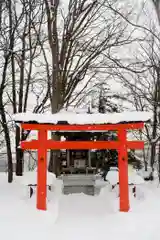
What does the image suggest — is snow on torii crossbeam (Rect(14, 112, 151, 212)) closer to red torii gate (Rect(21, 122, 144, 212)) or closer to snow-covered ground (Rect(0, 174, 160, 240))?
red torii gate (Rect(21, 122, 144, 212))

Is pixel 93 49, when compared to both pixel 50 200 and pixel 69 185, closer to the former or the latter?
pixel 69 185

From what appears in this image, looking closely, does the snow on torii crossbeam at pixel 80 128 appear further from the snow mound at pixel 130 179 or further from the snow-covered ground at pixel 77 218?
the snow mound at pixel 130 179

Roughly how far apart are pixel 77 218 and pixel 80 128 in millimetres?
2451

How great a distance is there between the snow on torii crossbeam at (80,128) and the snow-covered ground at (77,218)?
1.63 ft

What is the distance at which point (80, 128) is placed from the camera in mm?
8516

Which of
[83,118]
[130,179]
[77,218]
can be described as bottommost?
[77,218]

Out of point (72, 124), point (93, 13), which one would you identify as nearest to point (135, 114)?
point (72, 124)

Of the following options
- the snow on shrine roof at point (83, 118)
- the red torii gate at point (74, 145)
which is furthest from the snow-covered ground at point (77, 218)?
the snow on shrine roof at point (83, 118)

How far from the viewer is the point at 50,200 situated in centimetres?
941

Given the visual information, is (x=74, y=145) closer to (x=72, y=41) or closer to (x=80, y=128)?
(x=80, y=128)

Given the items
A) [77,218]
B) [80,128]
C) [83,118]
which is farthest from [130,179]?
[83,118]

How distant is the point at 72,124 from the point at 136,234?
128 inches

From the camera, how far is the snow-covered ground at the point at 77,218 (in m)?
7.05

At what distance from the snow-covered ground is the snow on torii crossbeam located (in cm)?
50
